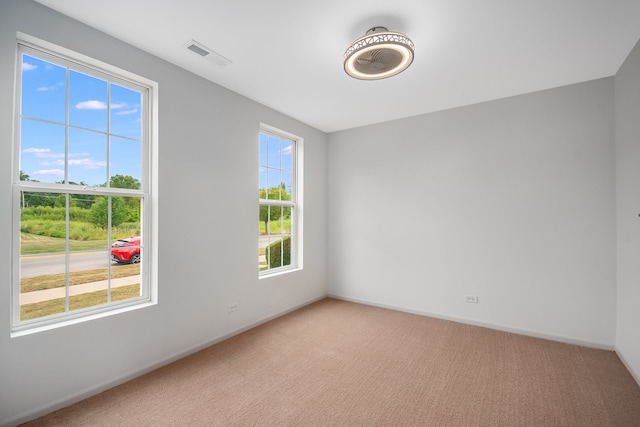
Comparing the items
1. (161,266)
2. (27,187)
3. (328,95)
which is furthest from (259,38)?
(161,266)

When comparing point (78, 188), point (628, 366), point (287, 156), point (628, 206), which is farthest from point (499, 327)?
point (78, 188)

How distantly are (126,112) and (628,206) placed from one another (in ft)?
15.4

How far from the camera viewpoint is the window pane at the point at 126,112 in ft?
7.91

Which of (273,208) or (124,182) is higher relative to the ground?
(124,182)

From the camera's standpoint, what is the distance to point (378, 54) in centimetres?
222

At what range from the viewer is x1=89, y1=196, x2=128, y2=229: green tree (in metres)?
2.28

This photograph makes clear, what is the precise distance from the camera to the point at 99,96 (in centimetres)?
233

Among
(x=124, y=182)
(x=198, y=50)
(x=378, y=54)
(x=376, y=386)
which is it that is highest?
(x=198, y=50)

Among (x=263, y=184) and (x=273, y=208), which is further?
(x=273, y=208)

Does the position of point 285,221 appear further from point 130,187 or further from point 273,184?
point 130,187

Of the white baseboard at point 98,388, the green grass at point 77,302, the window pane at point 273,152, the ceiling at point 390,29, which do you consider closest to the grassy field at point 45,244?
the green grass at point 77,302

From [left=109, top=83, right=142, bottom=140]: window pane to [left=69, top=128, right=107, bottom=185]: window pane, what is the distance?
0.55ft

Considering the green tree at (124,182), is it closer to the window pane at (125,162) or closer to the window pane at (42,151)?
the window pane at (125,162)

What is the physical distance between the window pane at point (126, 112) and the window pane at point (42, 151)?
1.29ft
